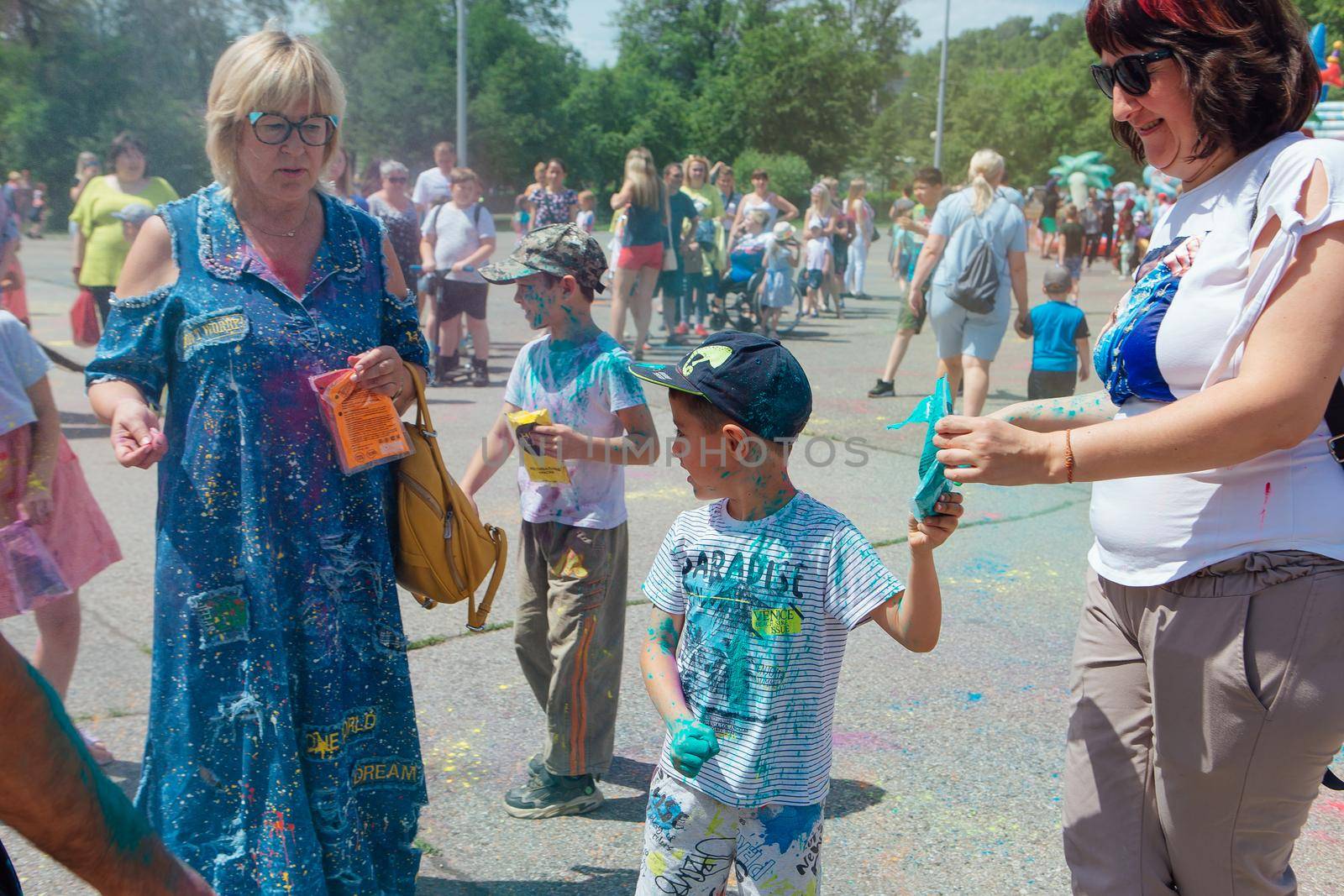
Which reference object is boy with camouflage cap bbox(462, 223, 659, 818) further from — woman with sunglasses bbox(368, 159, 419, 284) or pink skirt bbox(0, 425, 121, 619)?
woman with sunglasses bbox(368, 159, 419, 284)

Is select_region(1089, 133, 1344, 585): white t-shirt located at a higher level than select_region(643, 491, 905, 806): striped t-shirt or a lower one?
higher

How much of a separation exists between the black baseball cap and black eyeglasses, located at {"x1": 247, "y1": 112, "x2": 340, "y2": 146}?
988 mm

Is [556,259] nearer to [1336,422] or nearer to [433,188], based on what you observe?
[1336,422]

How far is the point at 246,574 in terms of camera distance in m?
2.61

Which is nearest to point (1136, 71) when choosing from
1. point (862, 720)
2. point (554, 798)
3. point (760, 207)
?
point (554, 798)

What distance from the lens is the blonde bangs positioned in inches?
104

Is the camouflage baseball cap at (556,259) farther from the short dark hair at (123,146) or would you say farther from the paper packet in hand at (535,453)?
the short dark hair at (123,146)

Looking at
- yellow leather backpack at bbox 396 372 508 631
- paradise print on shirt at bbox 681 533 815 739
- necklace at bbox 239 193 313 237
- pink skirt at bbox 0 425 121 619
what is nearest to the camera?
paradise print on shirt at bbox 681 533 815 739

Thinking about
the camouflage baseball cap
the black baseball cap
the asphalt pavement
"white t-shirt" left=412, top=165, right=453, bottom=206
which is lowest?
the asphalt pavement

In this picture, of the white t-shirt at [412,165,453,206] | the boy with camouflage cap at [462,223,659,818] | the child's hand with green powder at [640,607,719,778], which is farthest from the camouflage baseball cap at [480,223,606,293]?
the white t-shirt at [412,165,453,206]

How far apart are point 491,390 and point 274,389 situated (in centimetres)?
798

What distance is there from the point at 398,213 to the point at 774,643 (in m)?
8.13

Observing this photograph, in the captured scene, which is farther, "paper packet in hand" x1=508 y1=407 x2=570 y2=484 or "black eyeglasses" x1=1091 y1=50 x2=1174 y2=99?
"paper packet in hand" x1=508 y1=407 x2=570 y2=484

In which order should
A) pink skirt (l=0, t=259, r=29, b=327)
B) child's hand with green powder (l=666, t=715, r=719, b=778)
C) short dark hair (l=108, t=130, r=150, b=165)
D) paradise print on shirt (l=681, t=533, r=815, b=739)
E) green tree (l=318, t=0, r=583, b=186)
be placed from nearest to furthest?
child's hand with green powder (l=666, t=715, r=719, b=778), paradise print on shirt (l=681, t=533, r=815, b=739), pink skirt (l=0, t=259, r=29, b=327), short dark hair (l=108, t=130, r=150, b=165), green tree (l=318, t=0, r=583, b=186)
